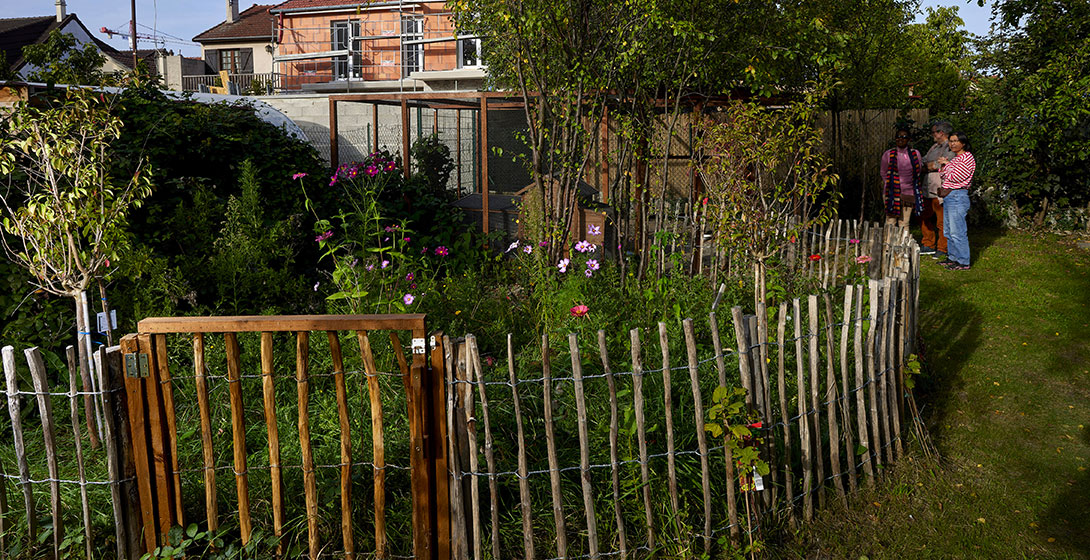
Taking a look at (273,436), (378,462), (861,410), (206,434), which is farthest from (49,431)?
(861,410)

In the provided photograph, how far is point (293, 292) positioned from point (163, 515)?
275cm

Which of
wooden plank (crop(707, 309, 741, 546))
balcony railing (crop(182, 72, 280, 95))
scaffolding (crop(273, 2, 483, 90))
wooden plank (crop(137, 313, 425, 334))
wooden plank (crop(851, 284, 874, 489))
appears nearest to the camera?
wooden plank (crop(137, 313, 425, 334))

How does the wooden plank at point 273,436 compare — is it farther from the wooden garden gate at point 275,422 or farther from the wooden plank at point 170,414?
the wooden plank at point 170,414

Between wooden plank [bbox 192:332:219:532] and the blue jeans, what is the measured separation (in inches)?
307

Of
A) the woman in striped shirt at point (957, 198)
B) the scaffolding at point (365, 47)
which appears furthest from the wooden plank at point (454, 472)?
the scaffolding at point (365, 47)

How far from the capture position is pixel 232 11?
38.0 m

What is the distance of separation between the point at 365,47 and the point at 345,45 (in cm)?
141

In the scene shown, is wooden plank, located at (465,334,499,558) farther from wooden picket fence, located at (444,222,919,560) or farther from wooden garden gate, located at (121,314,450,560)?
wooden garden gate, located at (121,314,450,560)

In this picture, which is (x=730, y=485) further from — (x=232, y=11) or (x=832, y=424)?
(x=232, y=11)

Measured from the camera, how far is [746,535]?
3439 mm

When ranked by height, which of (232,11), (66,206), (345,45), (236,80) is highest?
(232,11)

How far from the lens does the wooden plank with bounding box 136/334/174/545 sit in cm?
314

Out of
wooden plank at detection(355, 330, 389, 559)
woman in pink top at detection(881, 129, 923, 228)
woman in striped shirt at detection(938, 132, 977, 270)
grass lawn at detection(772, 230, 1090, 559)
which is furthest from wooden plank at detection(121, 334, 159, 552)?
woman in pink top at detection(881, 129, 923, 228)

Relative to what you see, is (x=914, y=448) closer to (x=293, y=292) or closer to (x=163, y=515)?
(x=163, y=515)
